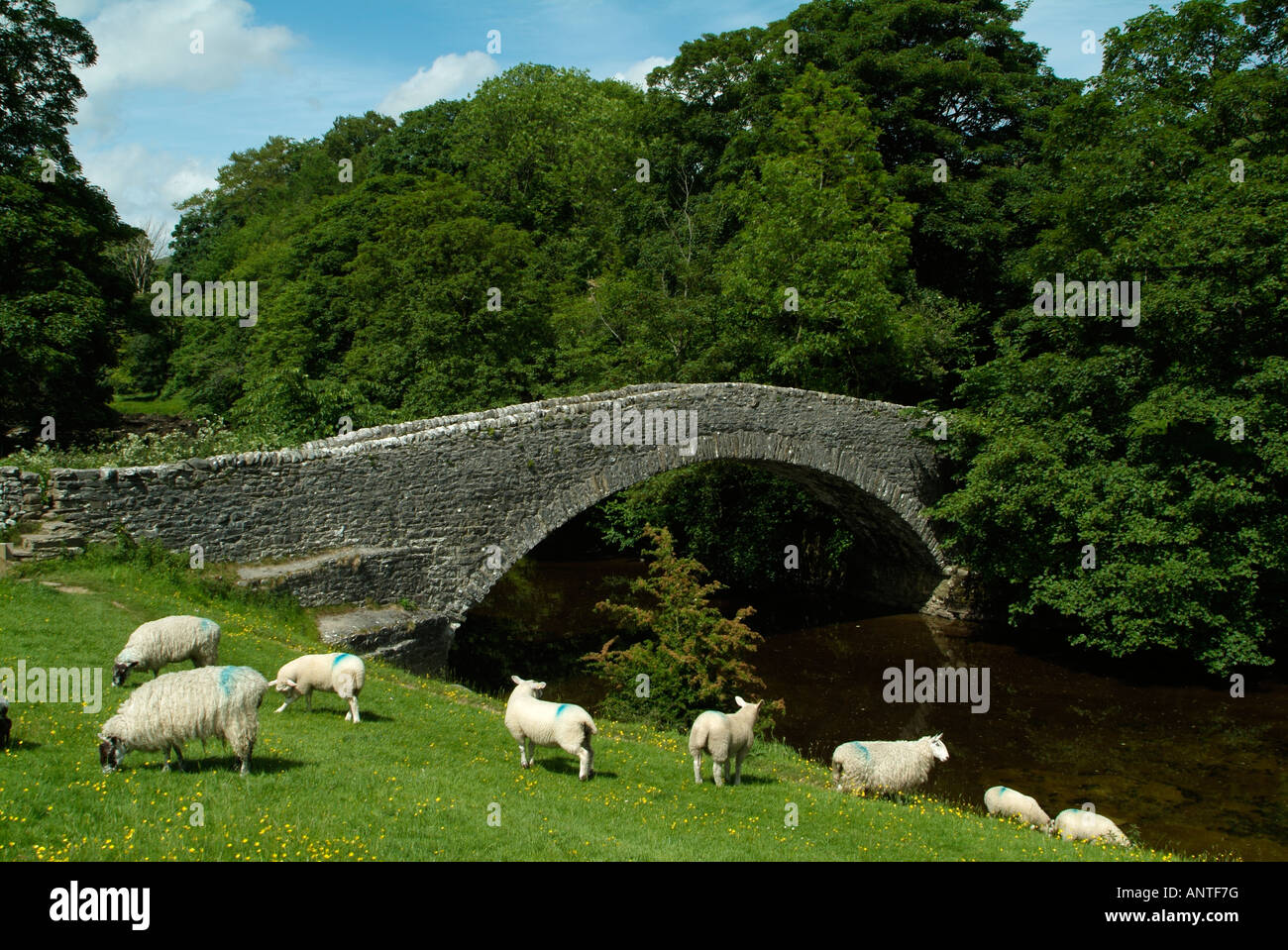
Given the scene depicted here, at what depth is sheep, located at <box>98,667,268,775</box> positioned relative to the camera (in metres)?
7.18

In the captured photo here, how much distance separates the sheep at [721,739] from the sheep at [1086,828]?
12.9 ft

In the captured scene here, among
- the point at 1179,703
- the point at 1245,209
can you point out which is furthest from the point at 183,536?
the point at 1245,209

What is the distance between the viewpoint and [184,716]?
729 centimetres

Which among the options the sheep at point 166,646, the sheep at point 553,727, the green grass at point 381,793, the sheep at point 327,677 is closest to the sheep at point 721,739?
the green grass at point 381,793

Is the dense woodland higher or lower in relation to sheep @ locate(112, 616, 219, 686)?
higher

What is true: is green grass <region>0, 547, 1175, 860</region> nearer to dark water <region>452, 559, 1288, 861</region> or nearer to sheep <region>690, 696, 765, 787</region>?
sheep <region>690, 696, 765, 787</region>

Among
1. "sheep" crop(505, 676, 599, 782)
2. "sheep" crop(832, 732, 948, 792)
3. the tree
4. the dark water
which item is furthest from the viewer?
the tree

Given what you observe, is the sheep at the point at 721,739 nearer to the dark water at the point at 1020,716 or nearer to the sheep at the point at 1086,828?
the sheep at the point at 1086,828

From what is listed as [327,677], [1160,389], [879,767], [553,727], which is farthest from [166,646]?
[1160,389]

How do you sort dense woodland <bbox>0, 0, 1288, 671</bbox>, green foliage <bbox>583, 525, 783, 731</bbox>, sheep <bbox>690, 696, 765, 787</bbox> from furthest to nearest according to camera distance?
dense woodland <bbox>0, 0, 1288, 671</bbox> → green foliage <bbox>583, 525, 783, 731</bbox> → sheep <bbox>690, 696, 765, 787</bbox>

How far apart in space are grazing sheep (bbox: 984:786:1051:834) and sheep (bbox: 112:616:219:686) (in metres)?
9.46

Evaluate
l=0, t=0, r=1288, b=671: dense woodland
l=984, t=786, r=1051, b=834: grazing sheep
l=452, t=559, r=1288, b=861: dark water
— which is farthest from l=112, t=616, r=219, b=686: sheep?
l=0, t=0, r=1288, b=671: dense woodland

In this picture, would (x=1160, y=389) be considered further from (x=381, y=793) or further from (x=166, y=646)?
(x=166, y=646)

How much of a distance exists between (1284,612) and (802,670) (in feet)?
31.2
